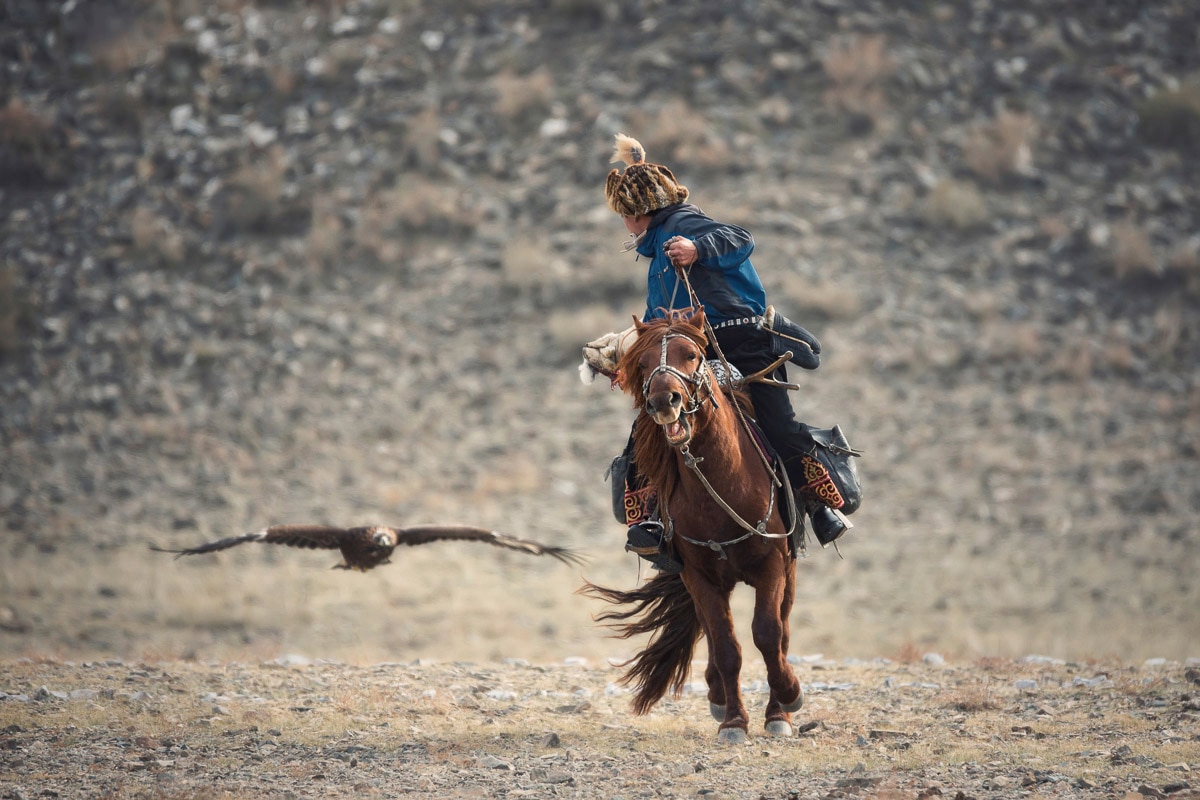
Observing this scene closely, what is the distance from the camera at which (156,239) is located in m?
24.5

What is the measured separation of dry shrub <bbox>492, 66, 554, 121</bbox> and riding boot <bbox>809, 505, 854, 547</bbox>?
19.5 m

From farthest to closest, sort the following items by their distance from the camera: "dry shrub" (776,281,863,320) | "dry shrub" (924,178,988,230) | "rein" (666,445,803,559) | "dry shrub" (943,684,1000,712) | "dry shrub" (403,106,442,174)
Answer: "dry shrub" (403,106,442,174) < "dry shrub" (924,178,988,230) < "dry shrub" (776,281,863,320) < "dry shrub" (943,684,1000,712) < "rein" (666,445,803,559)

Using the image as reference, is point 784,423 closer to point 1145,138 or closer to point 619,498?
point 619,498

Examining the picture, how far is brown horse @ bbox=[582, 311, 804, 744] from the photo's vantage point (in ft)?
21.7

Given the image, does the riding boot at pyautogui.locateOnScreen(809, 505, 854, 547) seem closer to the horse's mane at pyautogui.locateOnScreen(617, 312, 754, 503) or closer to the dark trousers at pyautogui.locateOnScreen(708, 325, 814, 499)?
the dark trousers at pyautogui.locateOnScreen(708, 325, 814, 499)

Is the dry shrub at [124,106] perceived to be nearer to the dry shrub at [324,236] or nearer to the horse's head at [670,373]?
the dry shrub at [324,236]

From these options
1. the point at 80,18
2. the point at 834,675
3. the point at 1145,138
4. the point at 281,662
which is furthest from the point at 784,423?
the point at 80,18

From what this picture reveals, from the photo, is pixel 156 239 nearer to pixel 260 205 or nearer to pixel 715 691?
pixel 260 205

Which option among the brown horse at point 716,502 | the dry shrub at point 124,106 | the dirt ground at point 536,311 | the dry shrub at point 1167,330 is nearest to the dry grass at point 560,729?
the dirt ground at point 536,311

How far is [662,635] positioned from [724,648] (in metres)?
0.93

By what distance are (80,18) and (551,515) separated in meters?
16.6

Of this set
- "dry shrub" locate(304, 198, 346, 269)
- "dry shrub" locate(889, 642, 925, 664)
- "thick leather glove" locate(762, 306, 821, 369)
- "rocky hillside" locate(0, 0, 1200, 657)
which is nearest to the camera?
"thick leather glove" locate(762, 306, 821, 369)

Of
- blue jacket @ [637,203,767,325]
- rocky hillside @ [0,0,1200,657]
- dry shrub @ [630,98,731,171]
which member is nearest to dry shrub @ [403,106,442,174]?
rocky hillside @ [0,0,1200,657]

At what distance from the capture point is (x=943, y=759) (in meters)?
6.84
